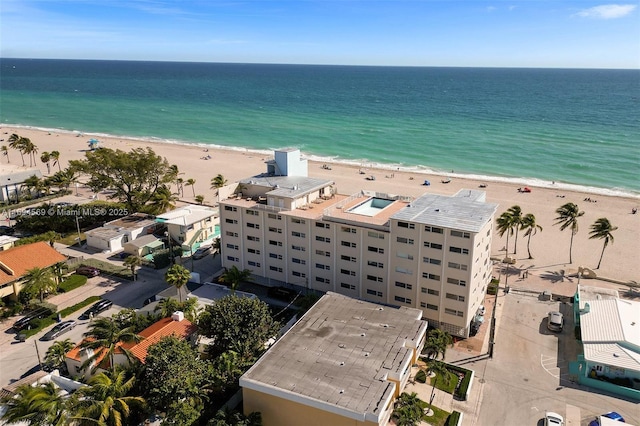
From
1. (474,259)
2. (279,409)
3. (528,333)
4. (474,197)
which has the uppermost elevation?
(474,197)

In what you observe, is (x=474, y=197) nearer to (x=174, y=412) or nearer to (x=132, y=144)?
(x=174, y=412)

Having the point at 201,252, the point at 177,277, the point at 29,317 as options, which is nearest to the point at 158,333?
the point at 177,277

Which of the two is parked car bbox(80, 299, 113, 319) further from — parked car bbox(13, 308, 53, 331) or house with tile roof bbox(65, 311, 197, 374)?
house with tile roof bbox(65, 311, 197, 374)

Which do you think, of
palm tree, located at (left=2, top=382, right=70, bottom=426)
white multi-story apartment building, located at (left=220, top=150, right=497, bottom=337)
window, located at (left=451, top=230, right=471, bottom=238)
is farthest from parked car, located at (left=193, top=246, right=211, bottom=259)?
window, located at (left=451, top=230, right=471, bottom=238)

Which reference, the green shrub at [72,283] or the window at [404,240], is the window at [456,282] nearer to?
the window at [404,240]

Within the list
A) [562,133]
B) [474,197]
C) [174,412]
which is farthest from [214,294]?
[562,133]

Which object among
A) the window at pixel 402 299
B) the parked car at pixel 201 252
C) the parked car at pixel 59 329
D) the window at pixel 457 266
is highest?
the window at pixel 457 266

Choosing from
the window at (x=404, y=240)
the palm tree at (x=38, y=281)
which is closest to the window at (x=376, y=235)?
the window at (x=404, y=240)
